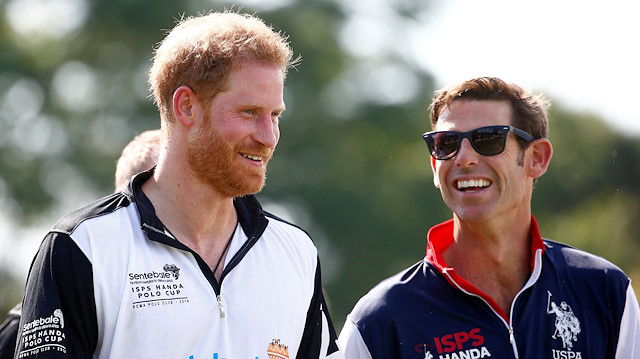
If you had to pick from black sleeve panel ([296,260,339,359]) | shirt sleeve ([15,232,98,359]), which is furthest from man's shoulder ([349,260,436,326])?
shirt sleeve ([15,232,98,359])

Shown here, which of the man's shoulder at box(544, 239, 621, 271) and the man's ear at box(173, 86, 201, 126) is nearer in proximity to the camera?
the man's ear at box(173, 86, 201, 126)

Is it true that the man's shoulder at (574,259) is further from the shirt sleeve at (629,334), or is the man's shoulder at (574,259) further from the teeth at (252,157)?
the teeth at (252,157)

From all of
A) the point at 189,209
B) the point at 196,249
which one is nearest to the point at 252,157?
the point at 189,209

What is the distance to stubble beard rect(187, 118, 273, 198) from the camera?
420 cm

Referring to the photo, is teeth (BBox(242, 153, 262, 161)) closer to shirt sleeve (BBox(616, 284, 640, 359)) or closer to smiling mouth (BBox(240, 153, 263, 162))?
smiling mouth (BBox(240, 153, 263, 162))

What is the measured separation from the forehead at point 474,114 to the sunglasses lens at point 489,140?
1.7 inches

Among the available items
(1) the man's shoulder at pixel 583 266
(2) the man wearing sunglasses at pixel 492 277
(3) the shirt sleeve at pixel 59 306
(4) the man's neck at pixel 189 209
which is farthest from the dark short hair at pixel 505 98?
(3) the shirt sleeve at pixel 59 306

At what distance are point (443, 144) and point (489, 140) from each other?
0.79ft

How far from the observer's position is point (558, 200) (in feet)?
80.4

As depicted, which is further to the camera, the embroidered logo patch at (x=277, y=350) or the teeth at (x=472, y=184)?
the teeth at (x=472, y=184)

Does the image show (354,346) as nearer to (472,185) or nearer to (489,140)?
Answer: (472,185)

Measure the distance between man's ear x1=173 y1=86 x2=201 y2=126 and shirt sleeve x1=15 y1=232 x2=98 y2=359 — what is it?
31.1 inches

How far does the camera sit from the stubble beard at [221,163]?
13.8 feet

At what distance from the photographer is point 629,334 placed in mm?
4637
